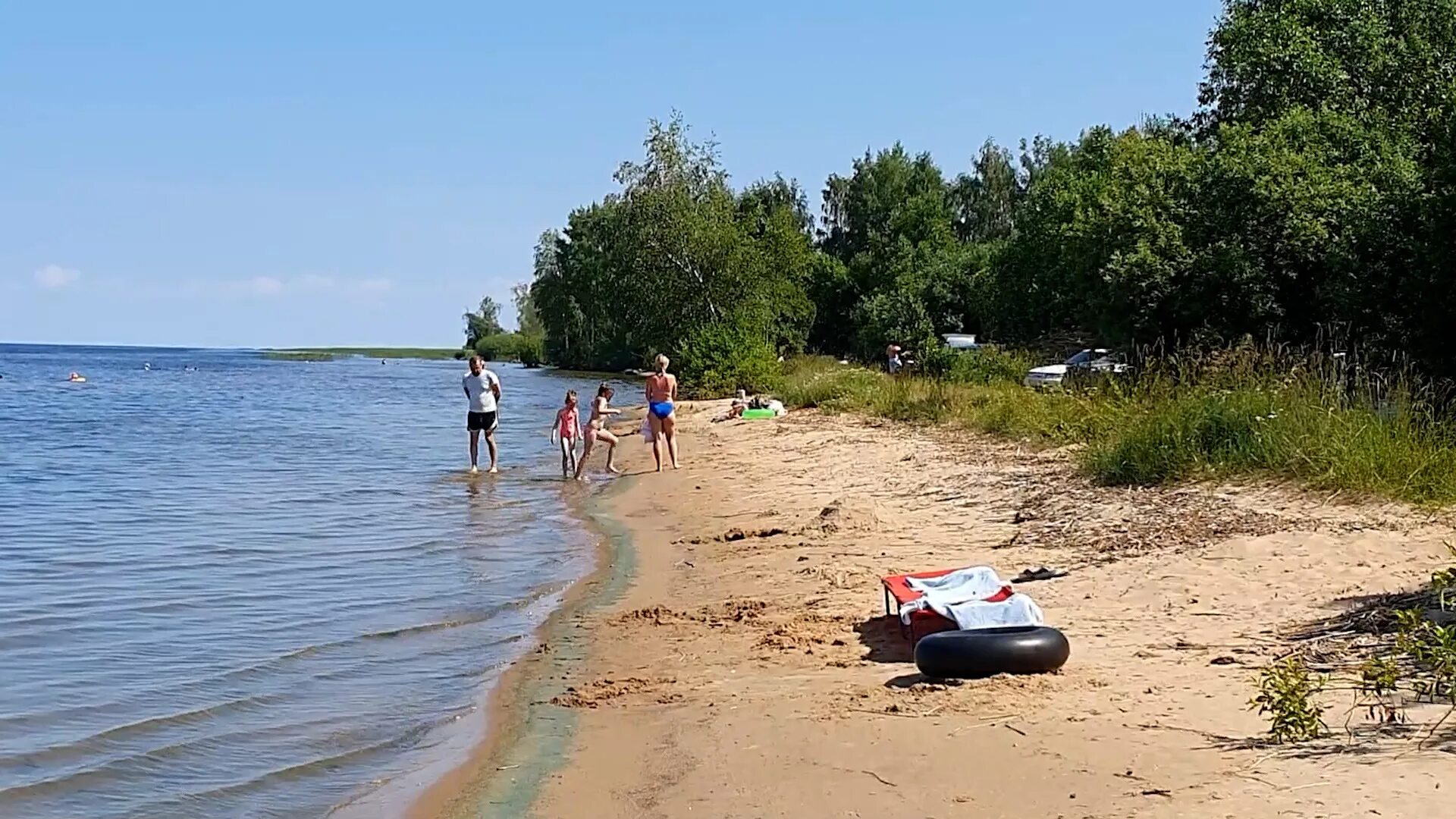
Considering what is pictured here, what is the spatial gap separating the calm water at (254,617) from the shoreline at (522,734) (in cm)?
19

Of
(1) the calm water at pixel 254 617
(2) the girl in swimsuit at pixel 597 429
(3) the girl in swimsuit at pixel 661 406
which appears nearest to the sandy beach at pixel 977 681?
(1) the calm water at pixel 254 617

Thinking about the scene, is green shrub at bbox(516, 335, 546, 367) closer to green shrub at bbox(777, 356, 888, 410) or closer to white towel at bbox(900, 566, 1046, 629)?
green shrub at bbox(777, 356, 888, 410)

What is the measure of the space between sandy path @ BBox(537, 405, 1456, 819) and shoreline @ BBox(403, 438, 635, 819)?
17cm

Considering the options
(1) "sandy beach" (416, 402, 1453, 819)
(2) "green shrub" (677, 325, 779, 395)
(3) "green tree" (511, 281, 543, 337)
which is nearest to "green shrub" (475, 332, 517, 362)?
(3) "green tree" (511, 281, 543, 337)

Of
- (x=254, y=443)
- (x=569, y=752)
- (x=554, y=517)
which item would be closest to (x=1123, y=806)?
(x=569, y=752)

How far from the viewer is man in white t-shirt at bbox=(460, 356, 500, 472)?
2030 centimetres

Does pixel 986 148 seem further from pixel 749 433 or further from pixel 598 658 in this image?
pixel 598 658

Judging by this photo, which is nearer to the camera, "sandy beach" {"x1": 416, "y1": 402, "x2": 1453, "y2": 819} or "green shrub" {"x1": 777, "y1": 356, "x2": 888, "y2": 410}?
"sandy beach" {"x1": 416, "y1": 402, "x2": 1453, "y2": 819}

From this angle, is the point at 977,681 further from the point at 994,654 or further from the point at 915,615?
the point at 915,615

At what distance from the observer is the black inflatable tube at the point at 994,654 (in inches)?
257

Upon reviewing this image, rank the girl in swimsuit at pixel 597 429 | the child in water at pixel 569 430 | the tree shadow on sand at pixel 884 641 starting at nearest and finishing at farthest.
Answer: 1. the tree shadow on sand at pixel 884 641
2. the child in water at pixel 569 430
3. the girl in swimsuit at pixel 597 429

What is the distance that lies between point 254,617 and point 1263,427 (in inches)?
335

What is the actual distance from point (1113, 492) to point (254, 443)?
847 inches

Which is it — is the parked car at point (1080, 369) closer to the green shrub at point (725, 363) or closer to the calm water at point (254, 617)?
the calm water at point (254, 617)
